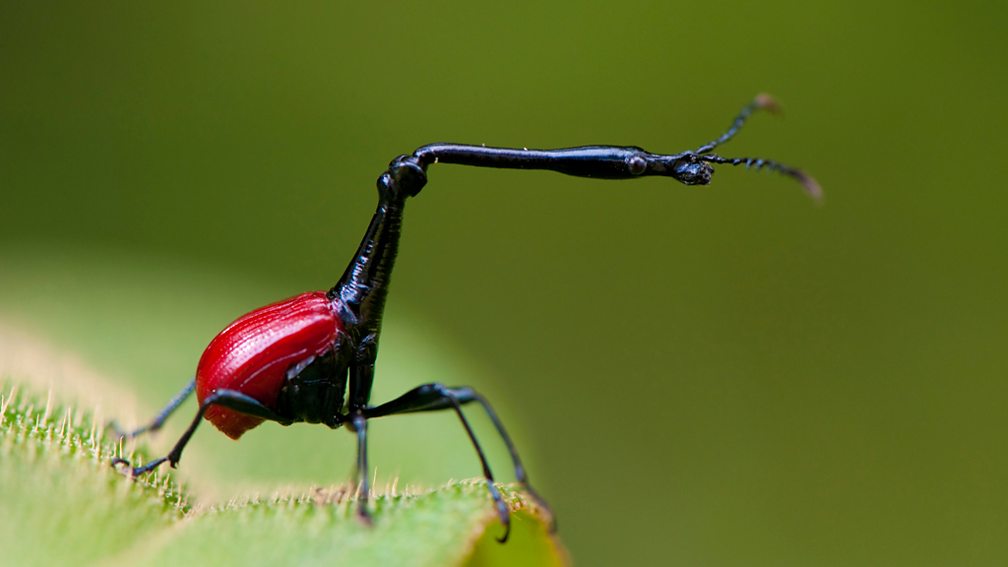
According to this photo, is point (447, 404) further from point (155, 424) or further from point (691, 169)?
point (691, 169)

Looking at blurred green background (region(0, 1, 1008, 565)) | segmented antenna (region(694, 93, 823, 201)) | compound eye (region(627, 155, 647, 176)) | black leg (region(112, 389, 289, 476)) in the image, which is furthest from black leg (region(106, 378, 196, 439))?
segmented antenna (region(694, 93, 823, 201))

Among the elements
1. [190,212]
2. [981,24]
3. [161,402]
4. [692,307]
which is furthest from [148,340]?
[981,24]

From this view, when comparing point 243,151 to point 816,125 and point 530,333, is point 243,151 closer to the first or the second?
point 530,333

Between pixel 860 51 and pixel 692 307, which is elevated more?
pixel 860 51

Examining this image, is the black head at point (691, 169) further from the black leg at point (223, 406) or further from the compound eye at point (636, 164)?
the black leg at point (223, 406)

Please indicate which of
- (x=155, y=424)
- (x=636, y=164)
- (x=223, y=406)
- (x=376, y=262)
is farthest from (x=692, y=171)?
(x=155, y=424)

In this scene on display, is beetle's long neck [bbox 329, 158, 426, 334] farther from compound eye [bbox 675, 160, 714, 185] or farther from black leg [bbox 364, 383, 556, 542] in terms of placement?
compound eye [bbox 675, 160, 714, 185]

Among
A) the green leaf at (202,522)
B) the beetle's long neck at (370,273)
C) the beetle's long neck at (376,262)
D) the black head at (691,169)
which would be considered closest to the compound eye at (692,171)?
the black head at (691,169)
